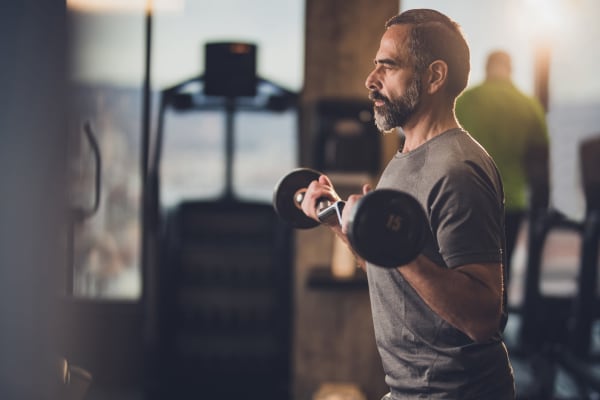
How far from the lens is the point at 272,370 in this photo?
4.19 meters

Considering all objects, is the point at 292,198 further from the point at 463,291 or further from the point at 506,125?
the point at 506,125

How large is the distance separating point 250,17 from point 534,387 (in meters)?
2.54

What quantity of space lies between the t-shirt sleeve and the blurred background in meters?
1.27

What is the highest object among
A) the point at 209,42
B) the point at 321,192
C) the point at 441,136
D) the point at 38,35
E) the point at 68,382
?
the point at 209,42

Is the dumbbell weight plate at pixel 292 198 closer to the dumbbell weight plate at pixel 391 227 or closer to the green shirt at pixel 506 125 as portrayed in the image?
the dumbbell weight plate at pixel 391 227

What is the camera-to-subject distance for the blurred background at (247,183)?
3268 millimetres

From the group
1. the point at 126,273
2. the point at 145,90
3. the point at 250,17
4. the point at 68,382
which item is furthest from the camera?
the point at 126,273

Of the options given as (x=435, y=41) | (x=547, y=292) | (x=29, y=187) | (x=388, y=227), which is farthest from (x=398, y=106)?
(x=547, y=292)

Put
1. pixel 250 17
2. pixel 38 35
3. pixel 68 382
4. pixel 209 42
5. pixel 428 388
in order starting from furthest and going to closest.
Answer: pixel 250 17 → pixel 209 42 → pixel 68 382 → pixel 428 388 → pixel 38 35

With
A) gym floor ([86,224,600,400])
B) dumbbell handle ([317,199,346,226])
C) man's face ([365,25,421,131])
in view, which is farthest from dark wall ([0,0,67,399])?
gym floor ([86,224,600,400])

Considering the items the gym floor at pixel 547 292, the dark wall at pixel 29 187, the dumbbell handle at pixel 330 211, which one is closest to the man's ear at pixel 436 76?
the dumbbell handle at pixel 330 211

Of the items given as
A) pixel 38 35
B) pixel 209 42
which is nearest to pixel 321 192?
pixel 38 35

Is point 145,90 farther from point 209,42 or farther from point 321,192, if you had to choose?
point 321,192

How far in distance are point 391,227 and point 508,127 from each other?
2628 mm
